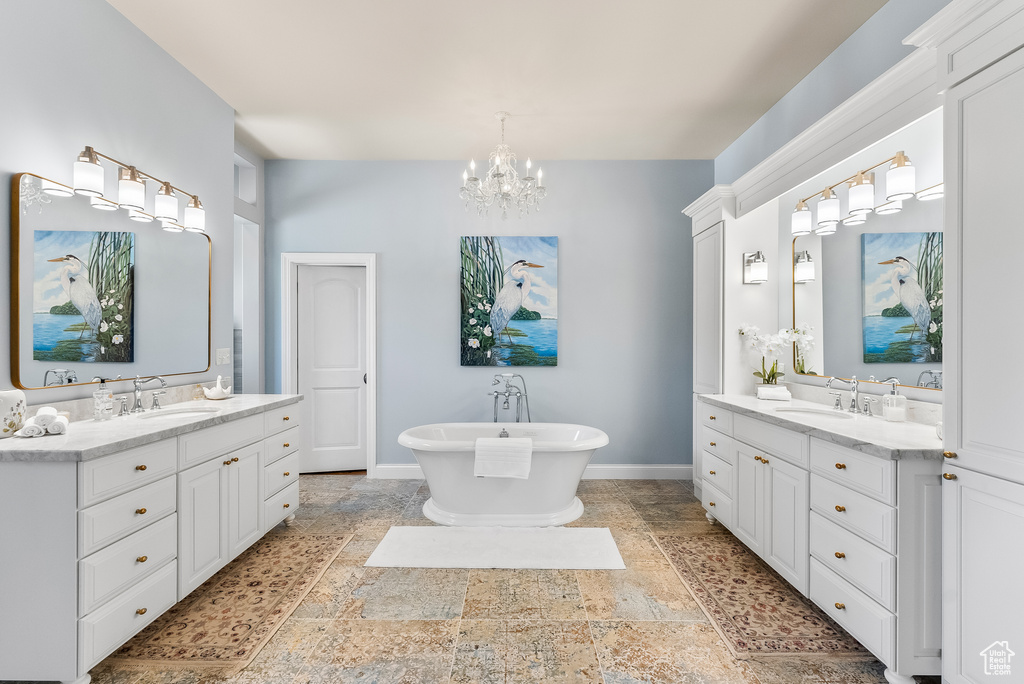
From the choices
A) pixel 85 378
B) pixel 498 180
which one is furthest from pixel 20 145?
pixel 498 180

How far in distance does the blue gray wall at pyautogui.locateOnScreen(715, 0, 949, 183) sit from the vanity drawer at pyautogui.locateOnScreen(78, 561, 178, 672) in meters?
3.87

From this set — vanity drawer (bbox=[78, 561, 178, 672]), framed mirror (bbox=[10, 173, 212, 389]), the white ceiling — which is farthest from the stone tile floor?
the white ceiling

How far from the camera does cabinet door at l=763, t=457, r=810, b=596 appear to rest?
7.20 ft

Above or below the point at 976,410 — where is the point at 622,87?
above

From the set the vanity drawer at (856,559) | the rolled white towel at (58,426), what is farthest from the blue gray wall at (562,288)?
the rolled white towel at (58,426)

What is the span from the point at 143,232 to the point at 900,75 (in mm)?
3639

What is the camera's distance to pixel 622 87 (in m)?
3.09

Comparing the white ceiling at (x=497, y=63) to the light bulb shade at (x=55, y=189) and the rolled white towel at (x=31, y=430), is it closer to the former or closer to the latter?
the light bulb shade at (x=55, y=189)

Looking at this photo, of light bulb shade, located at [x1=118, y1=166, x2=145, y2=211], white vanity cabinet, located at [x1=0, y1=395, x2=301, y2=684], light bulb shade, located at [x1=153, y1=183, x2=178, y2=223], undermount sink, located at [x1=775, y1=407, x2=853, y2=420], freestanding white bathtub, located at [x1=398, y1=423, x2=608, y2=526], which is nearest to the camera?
white vanity cabinet, located at [x1=0, y1=395, x2=301, y2=684]

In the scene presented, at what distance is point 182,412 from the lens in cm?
254

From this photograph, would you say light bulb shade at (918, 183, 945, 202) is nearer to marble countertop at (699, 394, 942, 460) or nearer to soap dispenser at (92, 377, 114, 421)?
marble countertop at (699, 394, 942, 460)

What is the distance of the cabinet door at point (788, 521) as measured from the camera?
7.20 feet

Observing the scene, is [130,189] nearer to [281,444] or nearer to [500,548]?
[281,444]

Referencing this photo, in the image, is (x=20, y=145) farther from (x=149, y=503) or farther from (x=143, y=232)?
(x=149, y=503)
